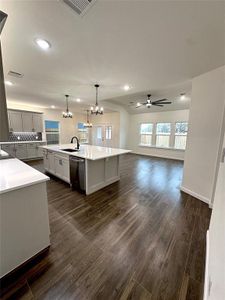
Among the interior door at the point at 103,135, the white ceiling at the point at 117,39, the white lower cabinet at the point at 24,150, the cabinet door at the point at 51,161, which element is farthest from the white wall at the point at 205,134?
the white lower cabinet at the point at 24,150

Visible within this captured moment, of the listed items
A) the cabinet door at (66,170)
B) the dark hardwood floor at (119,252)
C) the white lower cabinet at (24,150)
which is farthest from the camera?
the white lower cabinet at (24,150)

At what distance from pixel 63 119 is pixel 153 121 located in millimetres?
5493

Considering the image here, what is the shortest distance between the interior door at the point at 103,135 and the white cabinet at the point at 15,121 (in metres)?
4.43

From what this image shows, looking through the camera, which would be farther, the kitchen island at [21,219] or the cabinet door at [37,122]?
the cabinet door at [37,122]

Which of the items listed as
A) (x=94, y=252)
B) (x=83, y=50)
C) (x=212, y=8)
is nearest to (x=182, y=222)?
(x=94, y=252)

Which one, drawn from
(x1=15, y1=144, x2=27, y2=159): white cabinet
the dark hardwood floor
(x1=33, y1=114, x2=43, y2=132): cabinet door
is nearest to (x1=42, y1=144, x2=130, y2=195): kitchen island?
the dark hardwood floor

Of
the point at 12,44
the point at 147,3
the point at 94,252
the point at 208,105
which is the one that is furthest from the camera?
the point at 208,105

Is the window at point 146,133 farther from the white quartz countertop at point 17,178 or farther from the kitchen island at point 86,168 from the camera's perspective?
the white quartz countertop at point 17,178

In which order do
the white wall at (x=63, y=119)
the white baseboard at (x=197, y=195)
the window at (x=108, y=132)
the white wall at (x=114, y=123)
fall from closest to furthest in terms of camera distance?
the white baseboard at (x=197, y=195) < the white wall at (x=63, y=119) < the white wall at (x=114, y=123) < the window at (x=108, y=132)

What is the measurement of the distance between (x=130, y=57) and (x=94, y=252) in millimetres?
2982

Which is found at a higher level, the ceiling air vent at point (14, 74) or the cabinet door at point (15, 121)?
the ceiling air vent at point (14, 74)

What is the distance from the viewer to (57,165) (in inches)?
147

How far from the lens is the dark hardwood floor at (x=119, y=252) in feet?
3.96

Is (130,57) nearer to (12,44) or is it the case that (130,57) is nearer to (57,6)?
(57,6)
